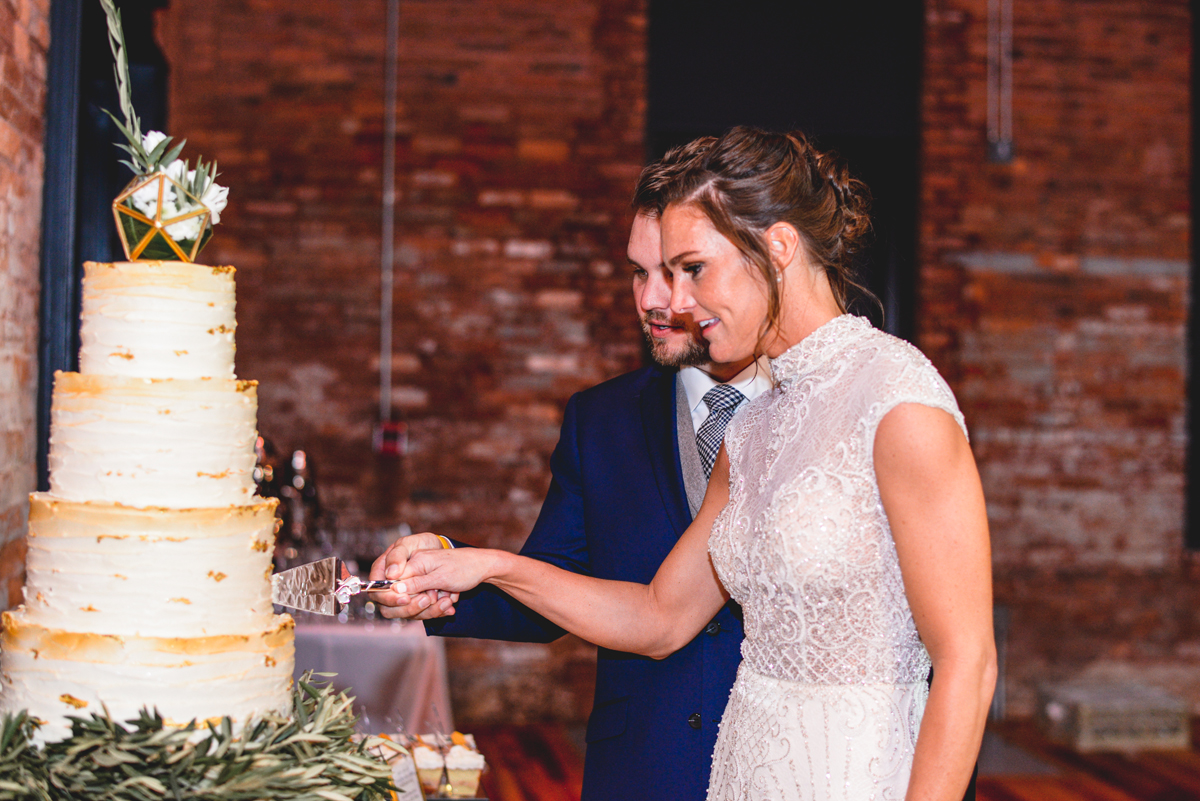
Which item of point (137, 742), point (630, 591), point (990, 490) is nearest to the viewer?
point (137, 742)

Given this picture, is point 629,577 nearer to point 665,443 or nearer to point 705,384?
point 665,443

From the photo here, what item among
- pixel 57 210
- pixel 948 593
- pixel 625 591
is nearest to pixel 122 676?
pixel 625 591

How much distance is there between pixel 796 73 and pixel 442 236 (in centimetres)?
181

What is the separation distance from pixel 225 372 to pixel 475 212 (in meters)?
3.46

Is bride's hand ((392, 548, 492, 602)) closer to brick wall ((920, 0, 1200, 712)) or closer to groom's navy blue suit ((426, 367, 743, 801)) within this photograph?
groom's navy blue suit ((426, 367, 743, 801))

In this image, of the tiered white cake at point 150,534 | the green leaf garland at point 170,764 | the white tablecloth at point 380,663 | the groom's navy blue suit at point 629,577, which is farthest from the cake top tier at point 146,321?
the white tablecloth at point 380,663

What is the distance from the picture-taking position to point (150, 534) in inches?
48.0

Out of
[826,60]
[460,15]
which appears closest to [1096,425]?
[826,60]

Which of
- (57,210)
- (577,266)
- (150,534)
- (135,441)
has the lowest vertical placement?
(150,534)

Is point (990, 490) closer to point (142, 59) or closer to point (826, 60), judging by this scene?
point (826, 60)

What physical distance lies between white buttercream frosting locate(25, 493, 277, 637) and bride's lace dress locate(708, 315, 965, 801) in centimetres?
66

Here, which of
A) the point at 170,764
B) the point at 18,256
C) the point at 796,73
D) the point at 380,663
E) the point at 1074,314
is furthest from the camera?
the point at 1074,314

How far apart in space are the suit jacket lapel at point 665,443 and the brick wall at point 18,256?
48.4 inches

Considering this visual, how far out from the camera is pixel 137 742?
42.9 inches
